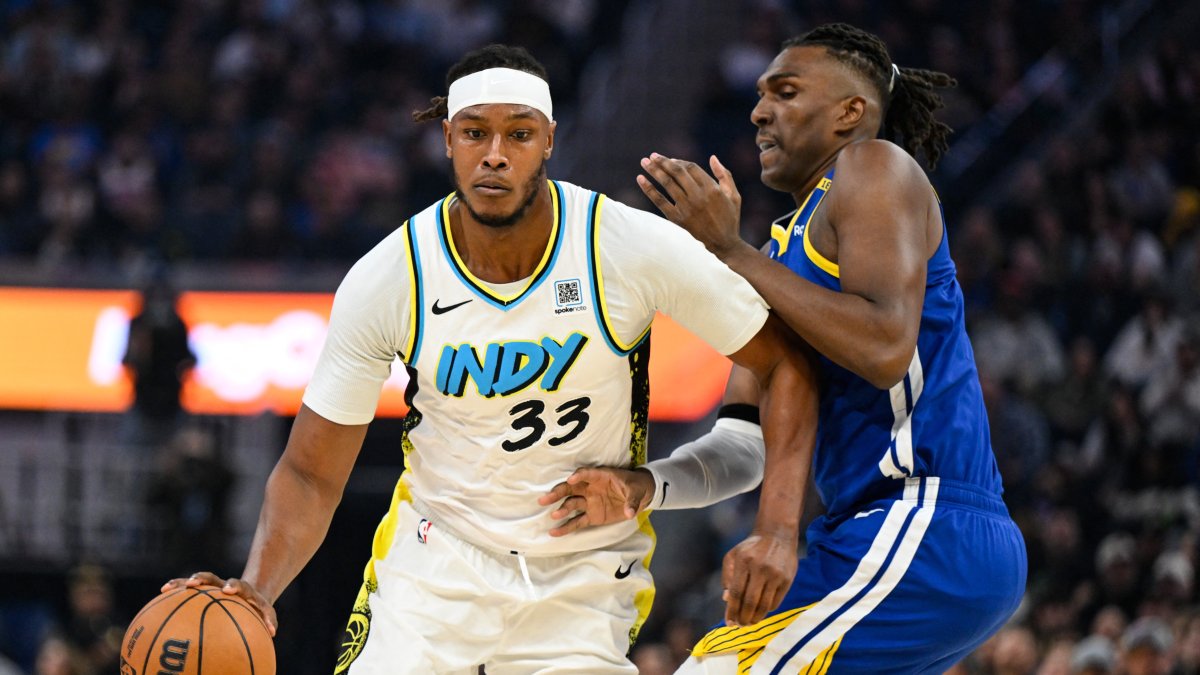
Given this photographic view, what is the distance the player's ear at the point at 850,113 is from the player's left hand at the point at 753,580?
138cm

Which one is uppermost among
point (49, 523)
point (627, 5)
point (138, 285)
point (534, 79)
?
point (627, 5)

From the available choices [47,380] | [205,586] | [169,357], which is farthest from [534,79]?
[47,380]

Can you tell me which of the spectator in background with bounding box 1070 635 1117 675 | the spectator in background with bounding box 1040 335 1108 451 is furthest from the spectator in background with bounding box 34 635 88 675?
the spectator in background with bounding box 1040 335 1108 451

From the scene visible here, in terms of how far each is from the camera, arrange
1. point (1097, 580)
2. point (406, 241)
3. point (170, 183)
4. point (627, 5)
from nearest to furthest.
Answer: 1. point (406, 241)
2. point (1097, 580)
3. point (170, 183)
4. point (627, 5)

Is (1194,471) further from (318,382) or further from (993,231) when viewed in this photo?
(318,382)

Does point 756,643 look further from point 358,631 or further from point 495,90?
point 495,90

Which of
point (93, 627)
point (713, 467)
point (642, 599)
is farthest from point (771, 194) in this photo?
point (642, 599)

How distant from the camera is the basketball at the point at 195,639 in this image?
163 inches

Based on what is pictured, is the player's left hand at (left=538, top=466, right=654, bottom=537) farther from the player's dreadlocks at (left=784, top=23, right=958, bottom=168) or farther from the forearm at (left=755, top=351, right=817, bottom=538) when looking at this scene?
the player's dreadlocks at (left=784, top=23, right=958, bottom=168)

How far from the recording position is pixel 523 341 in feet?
14.7

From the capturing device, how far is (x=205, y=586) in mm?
4305

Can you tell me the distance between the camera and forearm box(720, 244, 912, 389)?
13.8ft

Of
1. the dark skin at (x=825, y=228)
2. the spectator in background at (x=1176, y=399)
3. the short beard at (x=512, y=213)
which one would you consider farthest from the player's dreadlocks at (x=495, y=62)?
the spectator in background at (x=1176, y=399)

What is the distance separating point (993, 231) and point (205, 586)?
9.89m
